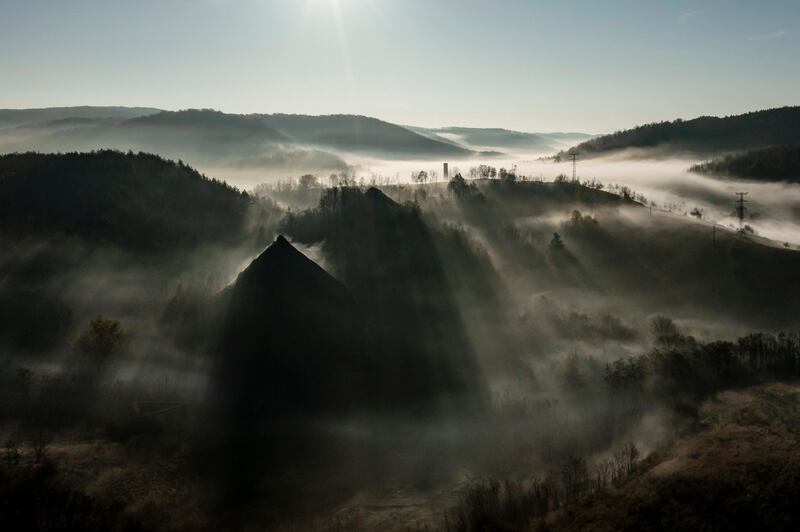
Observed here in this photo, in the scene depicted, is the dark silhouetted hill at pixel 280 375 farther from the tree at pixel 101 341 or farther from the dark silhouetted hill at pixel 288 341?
the tree at pixel 101 341

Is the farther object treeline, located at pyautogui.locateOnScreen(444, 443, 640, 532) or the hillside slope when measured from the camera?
treeline, located at pyautogui.locateOnScreen(444, 443, 640, 532)

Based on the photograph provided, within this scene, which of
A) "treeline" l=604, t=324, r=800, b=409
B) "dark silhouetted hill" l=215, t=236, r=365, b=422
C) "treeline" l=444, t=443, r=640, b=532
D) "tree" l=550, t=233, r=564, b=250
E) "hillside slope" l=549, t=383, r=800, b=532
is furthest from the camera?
"tree" l=550, t=233, r=564, b=250

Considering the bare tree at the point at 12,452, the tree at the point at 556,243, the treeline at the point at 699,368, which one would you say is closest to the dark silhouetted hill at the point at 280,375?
the bare tree at the point at 12,452

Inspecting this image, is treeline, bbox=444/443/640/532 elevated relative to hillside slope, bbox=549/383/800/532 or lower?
lower

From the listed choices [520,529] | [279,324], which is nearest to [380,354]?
[279,324]

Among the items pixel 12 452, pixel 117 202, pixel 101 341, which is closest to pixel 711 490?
pixel 12 452

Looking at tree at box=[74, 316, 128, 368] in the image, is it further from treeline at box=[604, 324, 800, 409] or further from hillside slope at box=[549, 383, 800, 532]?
treeline at box=[604, 324, 800, 409]

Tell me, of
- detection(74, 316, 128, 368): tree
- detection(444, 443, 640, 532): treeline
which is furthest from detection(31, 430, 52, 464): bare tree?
detection(444, 443, 640, 532): treeline

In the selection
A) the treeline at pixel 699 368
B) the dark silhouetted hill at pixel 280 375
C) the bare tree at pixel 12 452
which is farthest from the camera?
the treeline at pixel 699 368
